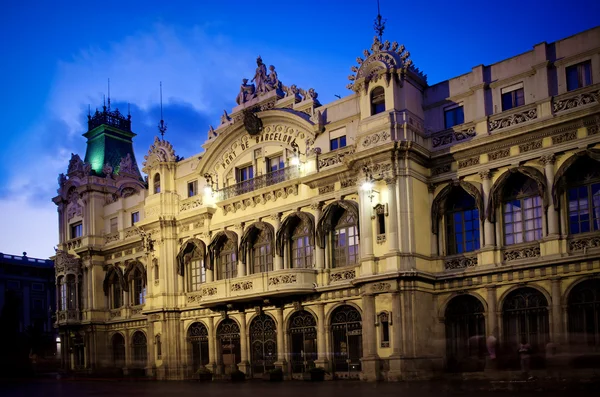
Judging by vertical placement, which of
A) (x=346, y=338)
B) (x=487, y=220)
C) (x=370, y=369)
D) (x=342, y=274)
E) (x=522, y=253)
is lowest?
(x=370, y=369)

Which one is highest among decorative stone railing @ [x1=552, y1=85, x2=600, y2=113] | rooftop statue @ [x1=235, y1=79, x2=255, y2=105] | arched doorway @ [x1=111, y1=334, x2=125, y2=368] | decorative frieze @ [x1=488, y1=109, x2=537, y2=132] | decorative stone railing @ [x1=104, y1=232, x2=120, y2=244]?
rooftop statue @ [x1=235, y1=79, x2=255, y2=105]

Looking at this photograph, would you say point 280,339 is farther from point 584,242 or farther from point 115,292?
point 115,292

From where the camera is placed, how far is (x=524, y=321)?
1152 inches

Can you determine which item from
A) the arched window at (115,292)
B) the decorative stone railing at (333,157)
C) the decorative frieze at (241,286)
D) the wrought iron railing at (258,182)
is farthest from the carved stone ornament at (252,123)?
the arched window at (115,292)

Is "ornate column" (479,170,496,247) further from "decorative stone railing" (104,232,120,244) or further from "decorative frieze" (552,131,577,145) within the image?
"decorative stone railing" (104,232,120,244)

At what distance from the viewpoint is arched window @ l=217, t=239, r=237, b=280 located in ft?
134

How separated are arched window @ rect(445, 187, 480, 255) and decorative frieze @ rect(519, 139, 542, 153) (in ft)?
10.2


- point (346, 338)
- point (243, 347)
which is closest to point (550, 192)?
point (346, 338)

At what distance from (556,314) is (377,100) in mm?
12250

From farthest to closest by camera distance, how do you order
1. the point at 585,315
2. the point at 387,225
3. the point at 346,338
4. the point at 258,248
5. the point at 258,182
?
the point at 258,248 → the point at 258,182 → the point at 346,338 → the point at 387,225 → the point at 585,315

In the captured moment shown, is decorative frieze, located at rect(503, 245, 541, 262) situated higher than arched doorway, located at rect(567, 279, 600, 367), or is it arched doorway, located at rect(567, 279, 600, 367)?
decorative frieze, located at rect(503, 245, 541, 262)

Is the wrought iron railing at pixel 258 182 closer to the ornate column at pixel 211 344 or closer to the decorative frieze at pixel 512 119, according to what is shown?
the ornate column at pixel 211 344

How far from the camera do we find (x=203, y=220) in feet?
139

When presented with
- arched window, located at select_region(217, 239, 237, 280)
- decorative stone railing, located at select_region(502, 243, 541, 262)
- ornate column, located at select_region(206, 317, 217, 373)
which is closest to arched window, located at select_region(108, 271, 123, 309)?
ornate column, located at select_region(206, 317, 217, 373)
